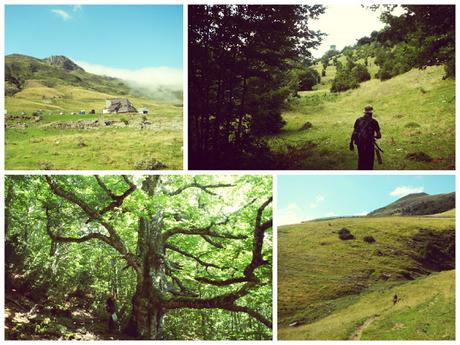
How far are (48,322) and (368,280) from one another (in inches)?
170

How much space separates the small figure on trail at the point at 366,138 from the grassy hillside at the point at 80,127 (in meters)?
2.35

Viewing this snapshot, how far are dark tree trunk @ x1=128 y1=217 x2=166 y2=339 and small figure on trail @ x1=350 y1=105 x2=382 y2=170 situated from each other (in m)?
2.87

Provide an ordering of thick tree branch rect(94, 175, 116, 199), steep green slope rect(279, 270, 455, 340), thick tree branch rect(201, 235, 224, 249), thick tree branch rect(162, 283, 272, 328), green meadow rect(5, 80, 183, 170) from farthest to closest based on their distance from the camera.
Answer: thick tree branch rect(201, 235, 224, 249) < thick tree branch rect(94, 175, 116, 199) < green meadow rect(5, 80, 183, 170) < thick tree branch rect(162, 283, 272, 328) < steep green slope rect(279, 270, 455, 340)

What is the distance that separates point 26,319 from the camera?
5391 mm

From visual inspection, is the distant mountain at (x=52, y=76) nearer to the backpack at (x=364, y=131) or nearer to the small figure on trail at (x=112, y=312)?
the small figure on trail at (x=112, y=312)

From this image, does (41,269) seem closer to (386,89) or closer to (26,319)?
(26,319)

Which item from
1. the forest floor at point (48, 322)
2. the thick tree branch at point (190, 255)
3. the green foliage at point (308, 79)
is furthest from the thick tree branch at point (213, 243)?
the green foliage at point (308, 79)

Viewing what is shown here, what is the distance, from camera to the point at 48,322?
17.7ft

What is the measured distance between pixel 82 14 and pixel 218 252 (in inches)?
147

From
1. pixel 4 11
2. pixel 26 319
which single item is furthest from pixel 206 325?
pixel 4 11

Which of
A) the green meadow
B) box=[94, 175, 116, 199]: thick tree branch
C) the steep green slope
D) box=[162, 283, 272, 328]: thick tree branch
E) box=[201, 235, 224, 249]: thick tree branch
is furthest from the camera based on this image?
box=[201, 235, 224, 249]: thick tree branch

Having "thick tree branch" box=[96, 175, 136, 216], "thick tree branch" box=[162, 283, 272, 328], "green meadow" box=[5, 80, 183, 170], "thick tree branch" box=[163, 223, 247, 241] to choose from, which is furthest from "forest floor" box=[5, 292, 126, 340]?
"green meadow" box=[5, 80, 183, 170]

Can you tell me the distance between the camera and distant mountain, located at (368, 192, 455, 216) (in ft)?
17.3

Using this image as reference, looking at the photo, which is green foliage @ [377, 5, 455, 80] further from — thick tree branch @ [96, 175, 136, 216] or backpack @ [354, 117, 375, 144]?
thick tree branch @ [96, 175, 136, 216]
